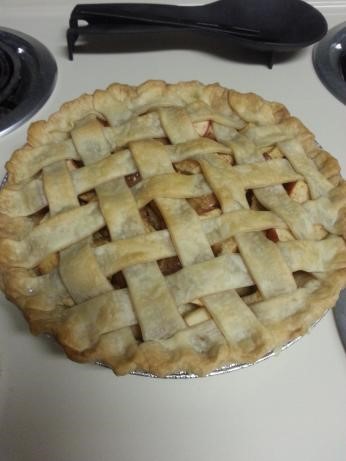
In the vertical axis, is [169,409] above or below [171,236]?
below

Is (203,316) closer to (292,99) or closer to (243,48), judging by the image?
(292,99)

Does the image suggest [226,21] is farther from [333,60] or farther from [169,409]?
[169,409]

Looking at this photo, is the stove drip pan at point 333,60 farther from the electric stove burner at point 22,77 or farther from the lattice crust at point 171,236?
the electric stove burner at point 22,77

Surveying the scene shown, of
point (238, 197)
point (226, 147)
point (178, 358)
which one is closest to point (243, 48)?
point (226, 147)

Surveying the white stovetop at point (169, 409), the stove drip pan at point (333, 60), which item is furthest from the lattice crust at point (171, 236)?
the stove drip pan at point (333, 60)

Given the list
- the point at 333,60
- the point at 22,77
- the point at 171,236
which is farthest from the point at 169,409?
the point at 333,60
